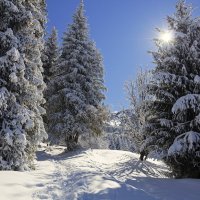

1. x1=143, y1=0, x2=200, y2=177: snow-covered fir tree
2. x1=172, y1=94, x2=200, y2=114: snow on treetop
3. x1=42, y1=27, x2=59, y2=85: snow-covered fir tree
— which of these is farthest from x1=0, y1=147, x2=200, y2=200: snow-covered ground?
x1=42, y1=27, x2=59, y2=85: snow-covered fir tree

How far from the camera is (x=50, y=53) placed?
32.3m

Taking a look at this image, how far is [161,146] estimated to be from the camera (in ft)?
Answer: 46.0

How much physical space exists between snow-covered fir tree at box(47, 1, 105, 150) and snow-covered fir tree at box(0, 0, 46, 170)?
904 centimetres

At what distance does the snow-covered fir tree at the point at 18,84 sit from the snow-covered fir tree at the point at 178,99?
5250 millimetres

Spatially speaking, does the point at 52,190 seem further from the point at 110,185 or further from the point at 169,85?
the point at 169,85

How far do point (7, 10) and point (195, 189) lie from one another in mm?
10691

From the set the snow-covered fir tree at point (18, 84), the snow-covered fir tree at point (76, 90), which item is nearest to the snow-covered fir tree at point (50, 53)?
the snow-covered fir tree at point (76, 90)

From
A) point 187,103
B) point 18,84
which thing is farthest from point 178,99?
point 18,84

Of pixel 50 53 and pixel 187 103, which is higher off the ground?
pixel 50 53

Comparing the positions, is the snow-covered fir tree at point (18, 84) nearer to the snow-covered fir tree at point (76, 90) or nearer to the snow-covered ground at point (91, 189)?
the snow-covered ground at point (91, 189)

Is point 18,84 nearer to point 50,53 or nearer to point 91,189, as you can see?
point 91,189

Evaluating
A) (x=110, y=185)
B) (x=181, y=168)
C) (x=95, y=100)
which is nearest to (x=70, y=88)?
(x=95, y=100)

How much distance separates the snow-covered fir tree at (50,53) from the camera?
30812 millimetres

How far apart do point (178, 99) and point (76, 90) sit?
13613 millimetres
